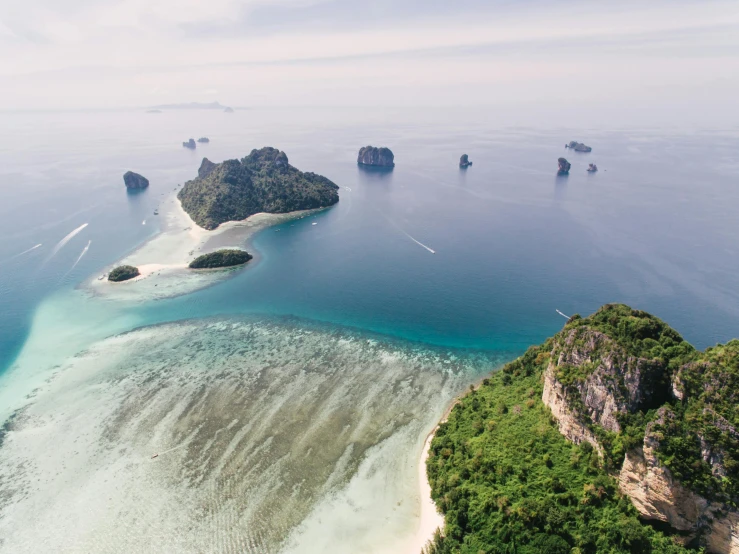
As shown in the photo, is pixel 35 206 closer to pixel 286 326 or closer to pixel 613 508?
pixel 286 326

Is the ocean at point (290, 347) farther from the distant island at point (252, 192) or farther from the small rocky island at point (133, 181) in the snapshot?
the small rocky island at point (133, 181)

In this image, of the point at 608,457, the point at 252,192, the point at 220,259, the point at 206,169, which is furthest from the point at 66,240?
the point at 608,457

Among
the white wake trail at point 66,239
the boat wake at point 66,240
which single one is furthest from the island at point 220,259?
the white wake trail at point 66,239

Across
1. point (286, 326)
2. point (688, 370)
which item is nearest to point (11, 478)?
point (286, 326)

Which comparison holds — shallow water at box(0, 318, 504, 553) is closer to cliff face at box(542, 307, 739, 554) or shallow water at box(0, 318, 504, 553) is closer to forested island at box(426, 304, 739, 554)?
forested island at box(426, 304, 739, 554)

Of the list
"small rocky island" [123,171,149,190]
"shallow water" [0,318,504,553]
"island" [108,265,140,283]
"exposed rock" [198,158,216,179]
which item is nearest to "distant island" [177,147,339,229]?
"exposed rock" [198,158,216,179]

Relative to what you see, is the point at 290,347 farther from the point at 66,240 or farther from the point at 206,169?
the point at 206,169
